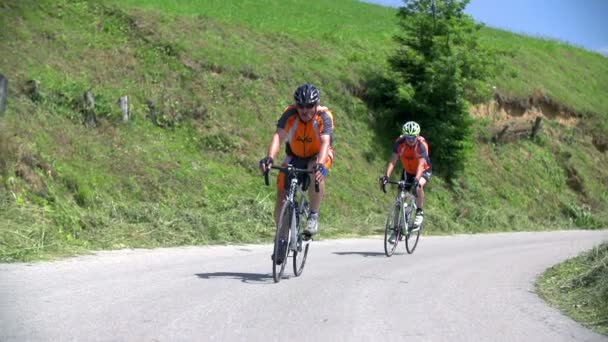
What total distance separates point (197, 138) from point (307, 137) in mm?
9506

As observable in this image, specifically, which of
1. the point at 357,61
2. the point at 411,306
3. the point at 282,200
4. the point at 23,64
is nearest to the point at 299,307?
the point at 411,306

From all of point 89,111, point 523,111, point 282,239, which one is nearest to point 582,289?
point 282,239

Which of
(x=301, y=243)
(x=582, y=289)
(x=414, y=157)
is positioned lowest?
(x=582, y=289)

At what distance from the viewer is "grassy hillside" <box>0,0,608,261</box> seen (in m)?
14.1

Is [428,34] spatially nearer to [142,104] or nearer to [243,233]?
[142,104]

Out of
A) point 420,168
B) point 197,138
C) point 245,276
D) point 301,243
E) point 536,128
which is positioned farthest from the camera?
point 536,128

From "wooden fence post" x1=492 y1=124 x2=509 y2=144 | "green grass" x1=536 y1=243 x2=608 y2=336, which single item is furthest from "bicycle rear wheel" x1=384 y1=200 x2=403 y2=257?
"wooden fence post" x1=492 y1=124 x2=509 y2=144

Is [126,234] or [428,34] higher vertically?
[428,34]

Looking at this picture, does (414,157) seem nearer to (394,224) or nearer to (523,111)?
(394,224)

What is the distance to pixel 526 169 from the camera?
108ft

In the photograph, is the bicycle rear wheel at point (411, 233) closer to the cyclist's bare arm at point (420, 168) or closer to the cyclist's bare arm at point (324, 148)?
the cyclist's bare arm at point (420, 168)

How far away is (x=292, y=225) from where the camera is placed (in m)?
10.2

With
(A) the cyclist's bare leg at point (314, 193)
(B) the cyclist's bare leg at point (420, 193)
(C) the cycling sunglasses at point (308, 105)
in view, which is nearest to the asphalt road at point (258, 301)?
(A) the cyclist's bare leg at point (314, 193)

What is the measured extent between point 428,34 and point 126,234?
1607 centimetres
